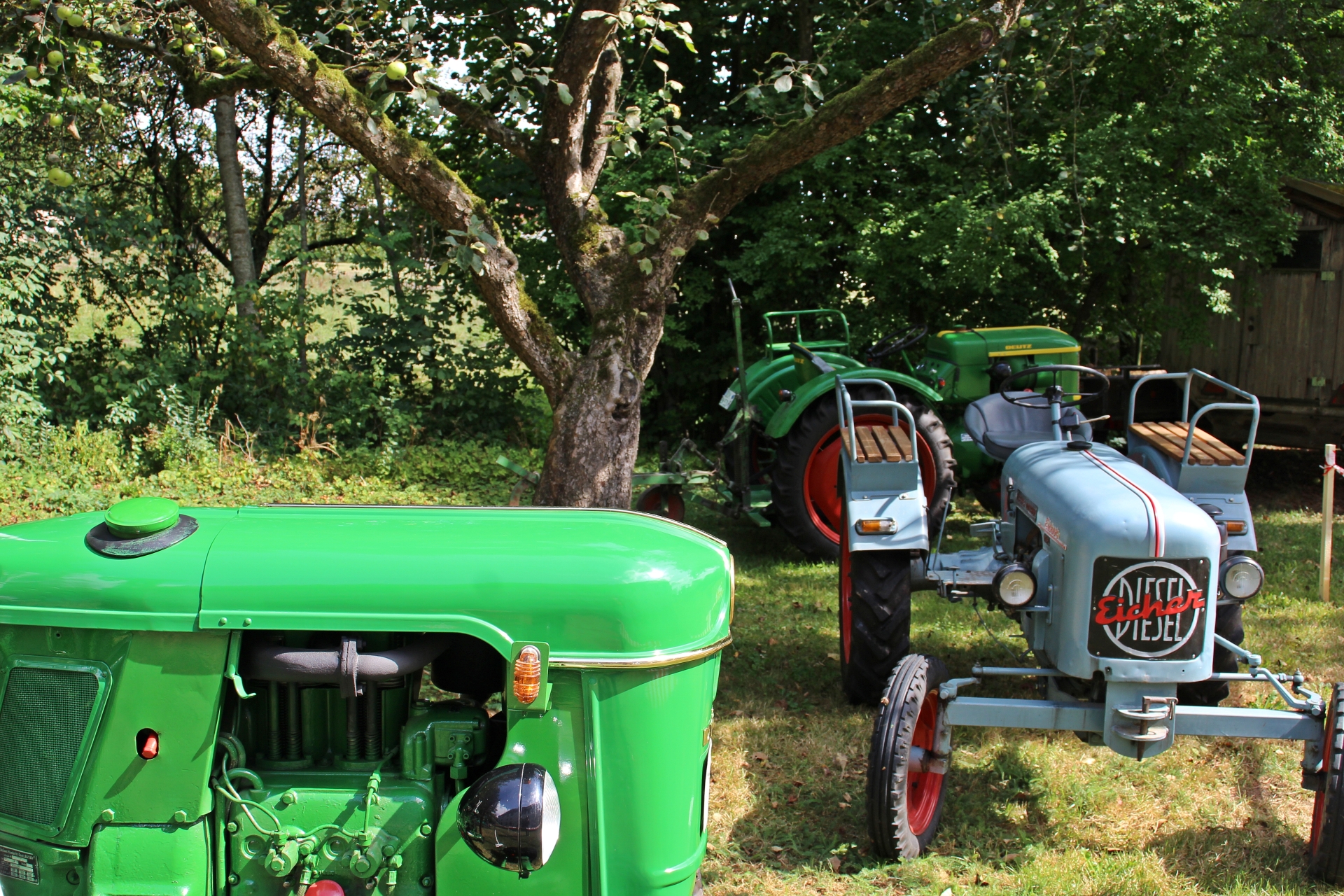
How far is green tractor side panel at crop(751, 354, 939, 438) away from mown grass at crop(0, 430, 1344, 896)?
0.87 metres

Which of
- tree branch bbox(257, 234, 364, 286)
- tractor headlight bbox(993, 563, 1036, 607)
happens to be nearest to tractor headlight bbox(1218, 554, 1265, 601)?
tractor headlight bbox(993, 563, 1036, 607)

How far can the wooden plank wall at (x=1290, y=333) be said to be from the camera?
8633mm

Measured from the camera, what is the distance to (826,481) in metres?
6.25

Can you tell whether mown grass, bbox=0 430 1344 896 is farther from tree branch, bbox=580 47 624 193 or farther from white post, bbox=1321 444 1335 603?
tree branch, bbox=580 47 624 193

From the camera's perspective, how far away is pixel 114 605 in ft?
7.17

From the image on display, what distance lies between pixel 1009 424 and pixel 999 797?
192 cm

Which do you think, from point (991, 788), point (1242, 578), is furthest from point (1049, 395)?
point (991, 788)

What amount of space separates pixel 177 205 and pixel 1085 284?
7.83 meters

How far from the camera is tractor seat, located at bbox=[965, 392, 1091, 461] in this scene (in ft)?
15.6

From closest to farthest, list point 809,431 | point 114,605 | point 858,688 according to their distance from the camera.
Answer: point 114,605 → point 858,688 → point 809,431

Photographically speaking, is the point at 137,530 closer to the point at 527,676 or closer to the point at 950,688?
the point at 527,676

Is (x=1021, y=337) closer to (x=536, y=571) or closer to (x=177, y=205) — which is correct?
(x=536, y=571)

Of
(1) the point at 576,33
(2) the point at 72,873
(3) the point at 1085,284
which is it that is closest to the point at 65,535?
(2) the point at 72,873

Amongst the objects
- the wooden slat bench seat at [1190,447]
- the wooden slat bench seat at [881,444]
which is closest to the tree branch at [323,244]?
the wooden slat bench seat at [881,444]
